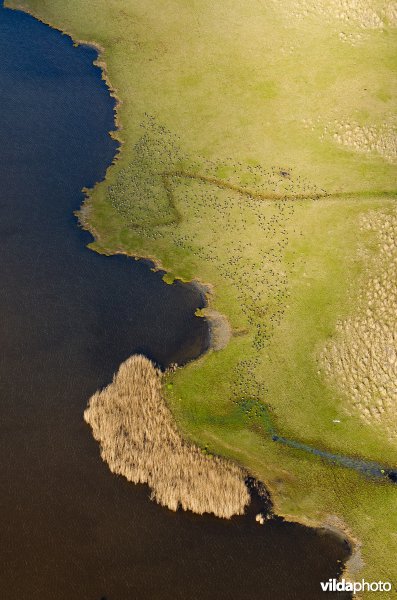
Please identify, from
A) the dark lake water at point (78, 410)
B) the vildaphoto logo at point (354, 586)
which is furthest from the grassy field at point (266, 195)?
the dark lake water at point (78, 410)

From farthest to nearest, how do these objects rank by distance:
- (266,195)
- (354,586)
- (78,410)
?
(266,195), (78,410), (354,586)

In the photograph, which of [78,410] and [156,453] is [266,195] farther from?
[156,453]

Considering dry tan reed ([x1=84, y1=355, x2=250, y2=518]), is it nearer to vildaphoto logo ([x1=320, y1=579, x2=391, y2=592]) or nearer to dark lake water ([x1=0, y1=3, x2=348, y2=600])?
dark lake water ([x1=0, y1=3, x2=348, y2=600])

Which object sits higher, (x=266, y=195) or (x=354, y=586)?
(x=266, y=195)

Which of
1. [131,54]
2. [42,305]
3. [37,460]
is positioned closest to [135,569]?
[37,460]

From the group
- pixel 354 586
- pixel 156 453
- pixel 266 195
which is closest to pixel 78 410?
pixel 156 453

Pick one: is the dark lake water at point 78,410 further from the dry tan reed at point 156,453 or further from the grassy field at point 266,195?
the grassy field at point 266,195

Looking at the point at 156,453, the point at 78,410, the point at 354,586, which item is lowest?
the point at 354,586
